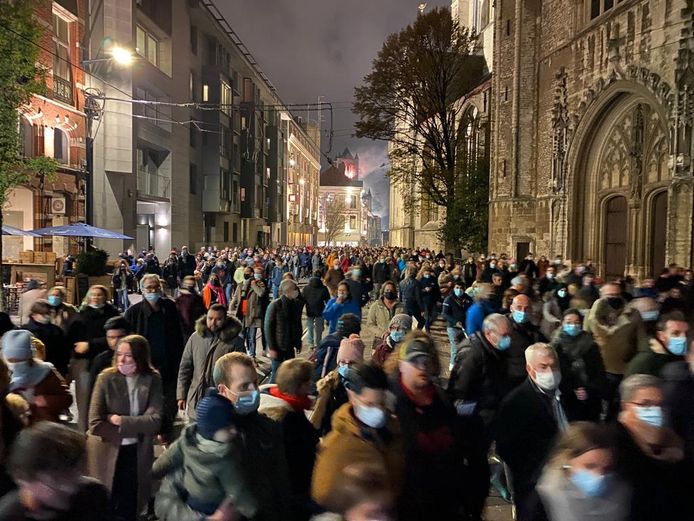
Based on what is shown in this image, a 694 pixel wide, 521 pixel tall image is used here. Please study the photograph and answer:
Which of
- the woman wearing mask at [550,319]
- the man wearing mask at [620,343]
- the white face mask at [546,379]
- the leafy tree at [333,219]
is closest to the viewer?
the white face mask at [546,379]

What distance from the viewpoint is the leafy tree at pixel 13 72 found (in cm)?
1376

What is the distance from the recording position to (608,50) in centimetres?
1844

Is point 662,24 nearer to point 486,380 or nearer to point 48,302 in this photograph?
point 486,380

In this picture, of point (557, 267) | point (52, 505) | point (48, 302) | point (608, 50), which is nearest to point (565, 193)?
point (608, 50)

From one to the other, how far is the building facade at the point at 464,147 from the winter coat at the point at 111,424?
28.6 meters

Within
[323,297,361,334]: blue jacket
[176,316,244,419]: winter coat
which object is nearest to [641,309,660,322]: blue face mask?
[323,297,361,334]: blue jacket

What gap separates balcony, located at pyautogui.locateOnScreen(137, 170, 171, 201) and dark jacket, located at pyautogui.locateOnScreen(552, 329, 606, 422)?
2700 centimetres

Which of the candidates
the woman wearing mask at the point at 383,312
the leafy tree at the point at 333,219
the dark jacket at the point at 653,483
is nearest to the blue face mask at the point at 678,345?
the dark jacket at the point at 653,483

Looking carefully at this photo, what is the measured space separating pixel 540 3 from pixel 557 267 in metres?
15.3

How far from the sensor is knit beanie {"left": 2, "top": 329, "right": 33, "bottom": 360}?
401 centimetres

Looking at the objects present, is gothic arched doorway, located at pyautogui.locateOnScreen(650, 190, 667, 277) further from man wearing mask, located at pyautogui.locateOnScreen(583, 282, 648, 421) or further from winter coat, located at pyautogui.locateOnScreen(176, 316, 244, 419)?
winter coat, located at pyautogui.locateOnScreen(176, 316, 244, 419)

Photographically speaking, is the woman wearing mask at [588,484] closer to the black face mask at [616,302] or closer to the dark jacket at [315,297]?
the black face mask at [616,302]

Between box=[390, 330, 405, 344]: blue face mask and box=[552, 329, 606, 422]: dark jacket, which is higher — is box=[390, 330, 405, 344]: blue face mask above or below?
above

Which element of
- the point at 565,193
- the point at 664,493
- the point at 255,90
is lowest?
the point at 664,493
